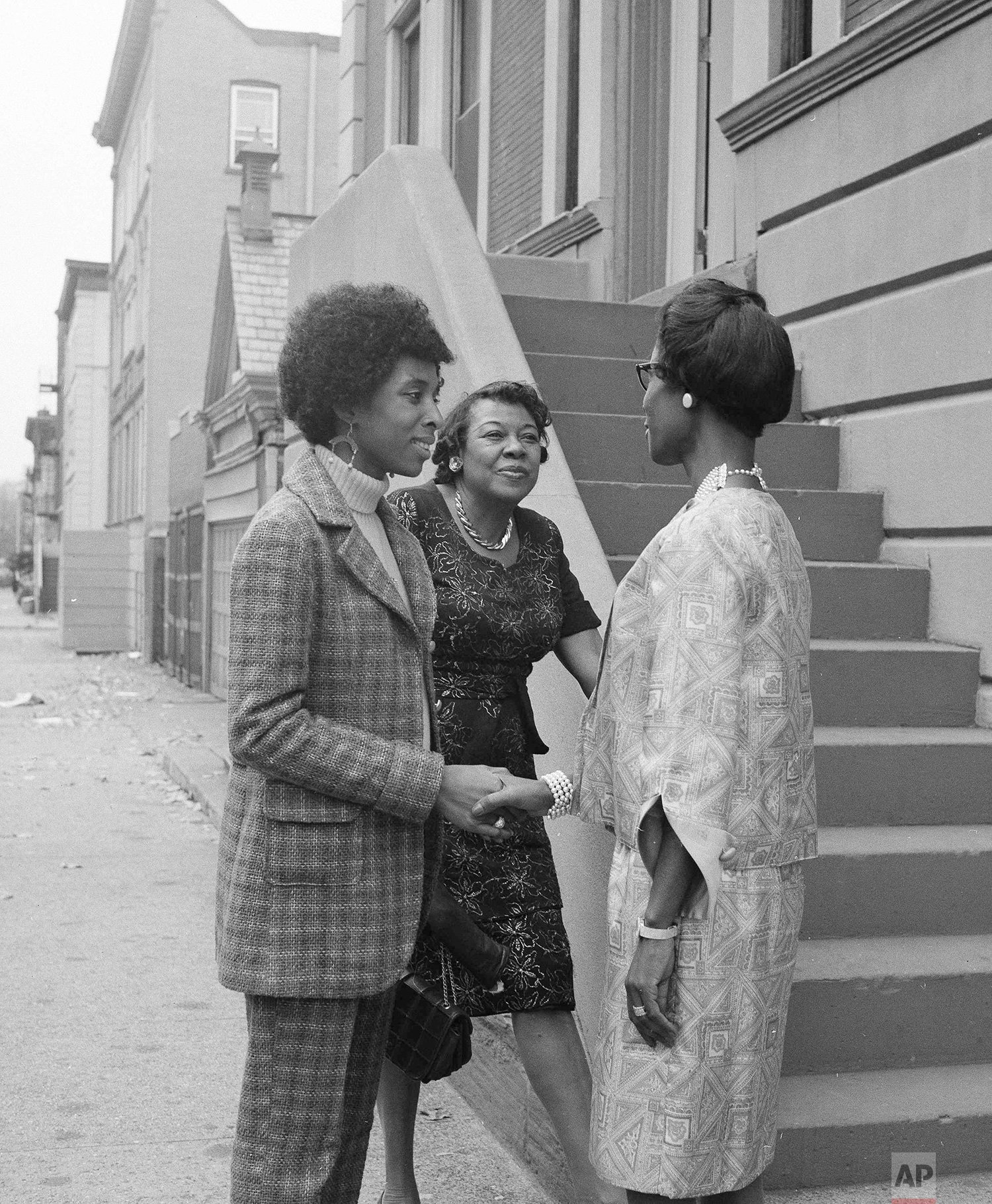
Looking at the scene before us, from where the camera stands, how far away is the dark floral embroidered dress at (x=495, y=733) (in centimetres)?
338

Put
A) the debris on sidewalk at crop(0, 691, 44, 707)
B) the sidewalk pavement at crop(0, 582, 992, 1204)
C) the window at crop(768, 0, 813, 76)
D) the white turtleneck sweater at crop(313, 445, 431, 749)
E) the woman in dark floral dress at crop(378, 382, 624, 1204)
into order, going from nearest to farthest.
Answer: the white turtleneck sweater at crop(313, 445, 431, 749)
the woman in dark floral dress at crop(378, 382, 624, 1204)
the sidewalk pavement at crop(0, 582, 992, 1204)
the window at crop(768, 0, 813, 76)
the debris on sidewalk at crop(0, 691, 44, 707)

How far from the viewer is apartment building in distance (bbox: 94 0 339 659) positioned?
29.7 m

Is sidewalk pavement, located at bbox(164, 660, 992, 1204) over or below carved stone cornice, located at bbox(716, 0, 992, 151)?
below

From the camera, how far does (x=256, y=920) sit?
2490 millimetres

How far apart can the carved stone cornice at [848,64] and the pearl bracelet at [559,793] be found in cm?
407

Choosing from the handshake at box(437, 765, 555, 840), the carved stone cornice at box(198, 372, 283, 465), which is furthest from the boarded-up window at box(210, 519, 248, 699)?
the handshake at box(437, 765, 555, 840)

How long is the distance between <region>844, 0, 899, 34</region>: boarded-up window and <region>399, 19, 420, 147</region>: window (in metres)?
7.99

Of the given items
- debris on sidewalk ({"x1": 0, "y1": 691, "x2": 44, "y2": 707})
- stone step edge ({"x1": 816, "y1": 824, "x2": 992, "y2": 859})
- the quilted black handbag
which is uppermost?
stone step edge ({"x1": 816, "y1": 824, "x2": 992, "y2": 859})

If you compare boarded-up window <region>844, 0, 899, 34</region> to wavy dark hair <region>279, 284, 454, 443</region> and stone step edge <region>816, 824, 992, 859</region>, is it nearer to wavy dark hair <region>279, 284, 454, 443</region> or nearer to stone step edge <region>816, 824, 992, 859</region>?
stone step edge <region>816, 824, 992, 859</region>

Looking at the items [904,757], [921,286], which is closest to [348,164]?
[921,286]

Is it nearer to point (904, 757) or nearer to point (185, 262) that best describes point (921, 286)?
point (904, 757)

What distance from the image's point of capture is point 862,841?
4605mm

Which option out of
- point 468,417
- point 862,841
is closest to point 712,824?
point 468,417

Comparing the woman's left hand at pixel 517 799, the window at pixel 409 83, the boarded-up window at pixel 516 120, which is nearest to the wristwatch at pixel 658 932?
the woman's left hand at pixel 517 799
